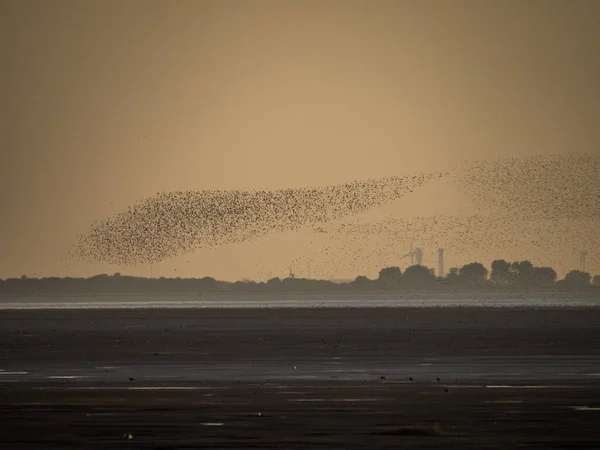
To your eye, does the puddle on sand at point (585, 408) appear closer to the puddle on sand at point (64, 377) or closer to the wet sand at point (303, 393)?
the wet sand at point (303, 393)

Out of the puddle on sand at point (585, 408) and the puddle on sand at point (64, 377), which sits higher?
the puddle on sand at point (64, 377)

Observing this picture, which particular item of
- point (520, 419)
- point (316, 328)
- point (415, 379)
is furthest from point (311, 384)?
point (316, 328)

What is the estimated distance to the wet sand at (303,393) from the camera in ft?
67.8

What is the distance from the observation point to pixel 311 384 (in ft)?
98.5

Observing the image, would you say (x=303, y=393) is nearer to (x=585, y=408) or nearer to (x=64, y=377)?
(x=585, y=408)

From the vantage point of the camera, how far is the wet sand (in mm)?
20672

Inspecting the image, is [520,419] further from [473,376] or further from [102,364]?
[102,364]

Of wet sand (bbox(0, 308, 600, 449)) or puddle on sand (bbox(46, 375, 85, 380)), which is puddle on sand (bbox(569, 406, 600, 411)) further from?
puddle on sand (bbox(46, 375, 85, 380))

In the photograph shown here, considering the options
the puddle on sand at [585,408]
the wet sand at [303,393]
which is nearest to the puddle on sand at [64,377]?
the wet sand at [303,393]

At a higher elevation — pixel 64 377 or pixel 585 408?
pixel 64 377

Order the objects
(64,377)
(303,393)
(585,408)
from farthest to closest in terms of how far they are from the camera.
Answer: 1. (64,377)
2. (303,393)
3. (585,408)

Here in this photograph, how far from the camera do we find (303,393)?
2781cm

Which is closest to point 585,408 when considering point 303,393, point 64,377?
point 303,393

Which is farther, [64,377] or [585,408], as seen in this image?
[64,377]
